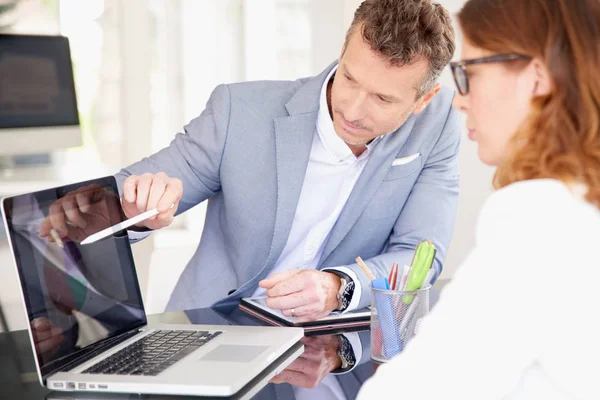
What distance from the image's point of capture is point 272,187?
177 centimetres

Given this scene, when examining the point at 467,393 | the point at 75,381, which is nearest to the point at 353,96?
the point at 75,381

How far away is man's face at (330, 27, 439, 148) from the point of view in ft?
5.43

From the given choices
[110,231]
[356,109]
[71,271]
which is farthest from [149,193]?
[356,109]

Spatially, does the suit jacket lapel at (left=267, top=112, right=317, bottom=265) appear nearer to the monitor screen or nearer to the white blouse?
the white blouse

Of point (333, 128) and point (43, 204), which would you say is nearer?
point (43, 204)

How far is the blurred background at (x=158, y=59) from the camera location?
396 cm

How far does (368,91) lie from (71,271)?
797 millimetres

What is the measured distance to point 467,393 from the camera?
29.3 inches

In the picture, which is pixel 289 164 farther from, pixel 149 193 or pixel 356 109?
pixel 149 193

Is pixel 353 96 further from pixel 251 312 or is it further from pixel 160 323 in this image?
pixel 160 323

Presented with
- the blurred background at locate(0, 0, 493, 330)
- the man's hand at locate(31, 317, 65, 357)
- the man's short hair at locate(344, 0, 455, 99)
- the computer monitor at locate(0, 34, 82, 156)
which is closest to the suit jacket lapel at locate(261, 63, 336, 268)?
the man's short hair at locate(344, 0, 455, 99)

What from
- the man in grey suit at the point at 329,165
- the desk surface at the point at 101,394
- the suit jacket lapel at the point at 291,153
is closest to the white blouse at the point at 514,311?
the desk surface at the point at 101,394

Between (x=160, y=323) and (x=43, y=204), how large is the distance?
36cm

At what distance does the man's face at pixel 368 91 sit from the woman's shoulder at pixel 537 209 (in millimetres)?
891
